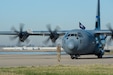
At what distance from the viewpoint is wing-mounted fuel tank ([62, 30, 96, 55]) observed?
1561 inches

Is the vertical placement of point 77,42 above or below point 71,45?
above

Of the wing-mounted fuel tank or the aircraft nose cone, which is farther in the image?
the wing-mounted fuel tank

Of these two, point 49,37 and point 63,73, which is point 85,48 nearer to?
point 49,37

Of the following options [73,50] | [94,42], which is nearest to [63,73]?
[73,50]

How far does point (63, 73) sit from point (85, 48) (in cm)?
2153

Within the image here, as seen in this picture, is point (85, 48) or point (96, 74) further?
point (85, 48)

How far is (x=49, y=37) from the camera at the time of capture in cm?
4853

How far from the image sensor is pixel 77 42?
40.1 m

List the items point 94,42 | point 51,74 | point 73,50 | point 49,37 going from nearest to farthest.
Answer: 1. point 51,74
2. point 73,50
3. point 94,42
4. point 49,37

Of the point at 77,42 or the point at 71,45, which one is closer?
the point at 71,45

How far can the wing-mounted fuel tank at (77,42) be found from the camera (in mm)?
39656

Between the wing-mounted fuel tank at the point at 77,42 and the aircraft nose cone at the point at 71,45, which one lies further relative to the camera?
the wing-mounted fuel tank at the point at 77,42

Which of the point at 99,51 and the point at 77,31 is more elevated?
the point at 77,31

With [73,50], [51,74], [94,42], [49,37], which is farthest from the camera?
[49,37]
